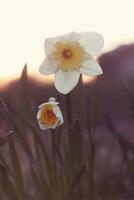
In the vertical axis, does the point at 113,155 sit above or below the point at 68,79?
below

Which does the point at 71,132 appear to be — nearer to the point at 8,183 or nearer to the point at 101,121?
the point at 8,183

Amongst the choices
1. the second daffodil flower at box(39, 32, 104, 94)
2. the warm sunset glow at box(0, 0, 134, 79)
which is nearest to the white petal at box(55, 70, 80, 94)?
the second daffodil flower at box(39, 32, 104, 94)

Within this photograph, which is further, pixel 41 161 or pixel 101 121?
pixel 101 121

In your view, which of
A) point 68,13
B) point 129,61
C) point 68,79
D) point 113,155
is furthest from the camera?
point 68,13

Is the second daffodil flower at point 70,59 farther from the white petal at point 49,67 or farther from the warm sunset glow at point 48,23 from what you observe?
the warm sunset glow at point 48,23

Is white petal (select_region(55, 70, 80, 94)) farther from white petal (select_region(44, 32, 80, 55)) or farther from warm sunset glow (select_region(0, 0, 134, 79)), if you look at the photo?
warm sunset glow (select_region(0, 0, 134, 79))

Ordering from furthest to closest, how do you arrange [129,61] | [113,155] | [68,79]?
1. [129,61]
2. [113,155]
3. [68,79]

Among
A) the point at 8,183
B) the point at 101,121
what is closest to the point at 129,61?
the point at 101,121

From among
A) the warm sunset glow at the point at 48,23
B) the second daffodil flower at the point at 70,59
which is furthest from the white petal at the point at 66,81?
the warm sunset glow at the point at 48,23
